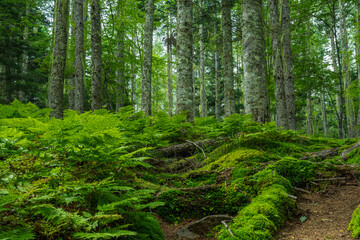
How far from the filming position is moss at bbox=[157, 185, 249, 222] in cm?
277

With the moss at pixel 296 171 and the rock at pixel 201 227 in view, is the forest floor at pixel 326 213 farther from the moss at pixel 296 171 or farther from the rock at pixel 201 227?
the rock at pixel 201 227

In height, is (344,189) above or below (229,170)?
below

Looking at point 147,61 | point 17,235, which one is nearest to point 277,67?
point 147,61

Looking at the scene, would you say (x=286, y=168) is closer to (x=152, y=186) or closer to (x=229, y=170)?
(x=229, y=170)

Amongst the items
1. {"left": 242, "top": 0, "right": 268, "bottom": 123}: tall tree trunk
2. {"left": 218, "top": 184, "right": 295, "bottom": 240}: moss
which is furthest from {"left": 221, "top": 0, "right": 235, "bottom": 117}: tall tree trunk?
{"left": 218, "top": 184, "right": 295, "bottom": 240}: moss

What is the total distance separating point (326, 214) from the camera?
8.50 ft

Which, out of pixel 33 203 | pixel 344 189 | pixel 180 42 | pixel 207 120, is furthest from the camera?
pixel 180 42

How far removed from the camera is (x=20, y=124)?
2.49m

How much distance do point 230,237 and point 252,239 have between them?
7.9 inches

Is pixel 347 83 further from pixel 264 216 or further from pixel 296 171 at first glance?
pixel 264 216

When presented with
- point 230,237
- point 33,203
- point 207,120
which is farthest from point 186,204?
point 207,120

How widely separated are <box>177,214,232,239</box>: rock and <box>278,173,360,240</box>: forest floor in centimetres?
66

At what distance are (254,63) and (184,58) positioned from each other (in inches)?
84.6

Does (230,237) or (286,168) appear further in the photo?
(286,168)
